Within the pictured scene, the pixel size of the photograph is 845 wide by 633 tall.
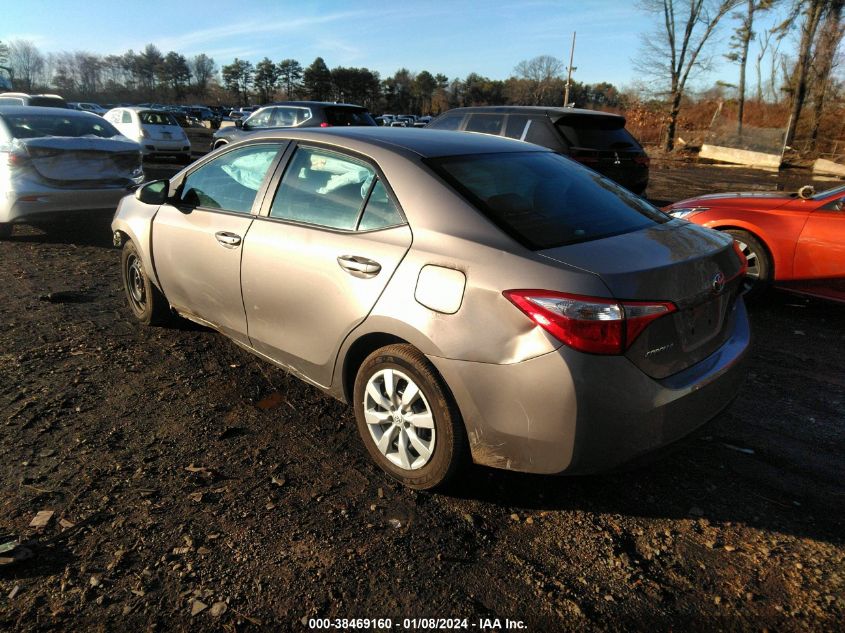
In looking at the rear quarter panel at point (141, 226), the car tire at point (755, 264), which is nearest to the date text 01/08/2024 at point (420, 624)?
the rear quarter panel at point (141, 226)

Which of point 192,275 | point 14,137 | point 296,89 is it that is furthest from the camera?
A: point 296,89

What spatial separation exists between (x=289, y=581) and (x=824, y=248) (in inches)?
203

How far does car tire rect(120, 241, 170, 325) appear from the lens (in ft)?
15.0

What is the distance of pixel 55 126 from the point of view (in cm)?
804

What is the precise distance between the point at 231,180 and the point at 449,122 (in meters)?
6.61

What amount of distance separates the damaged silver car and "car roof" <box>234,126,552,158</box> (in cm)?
494

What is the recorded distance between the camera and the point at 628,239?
8.83 feet

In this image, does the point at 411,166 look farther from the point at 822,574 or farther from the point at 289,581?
the point at 822,574

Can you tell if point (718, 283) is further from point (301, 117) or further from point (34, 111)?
point (301, 117)

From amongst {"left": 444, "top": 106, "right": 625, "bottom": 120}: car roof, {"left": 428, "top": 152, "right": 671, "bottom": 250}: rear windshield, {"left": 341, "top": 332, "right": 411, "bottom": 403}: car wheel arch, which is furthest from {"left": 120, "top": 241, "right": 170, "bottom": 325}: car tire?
{"left": 444, "top": 106, "right": 625, "bottom": 120}: car roof

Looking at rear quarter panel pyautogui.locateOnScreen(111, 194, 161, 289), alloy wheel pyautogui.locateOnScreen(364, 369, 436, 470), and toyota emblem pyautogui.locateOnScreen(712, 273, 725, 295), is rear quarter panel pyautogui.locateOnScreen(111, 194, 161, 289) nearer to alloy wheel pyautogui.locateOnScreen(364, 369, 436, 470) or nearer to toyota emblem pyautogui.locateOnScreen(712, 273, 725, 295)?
alloy wheel pyautogui.locateOnScreen(364, 369, 436, 470)

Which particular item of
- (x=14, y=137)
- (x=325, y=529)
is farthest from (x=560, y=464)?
(x=14, y=137)

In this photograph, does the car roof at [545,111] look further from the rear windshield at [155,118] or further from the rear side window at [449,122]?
the rear windshield at [155,118]

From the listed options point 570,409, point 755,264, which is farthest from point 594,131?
point 570,409
